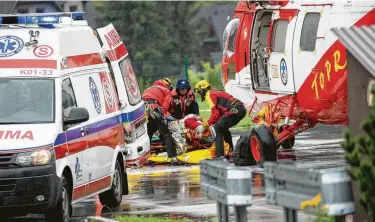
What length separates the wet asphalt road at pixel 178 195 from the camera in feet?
53.8

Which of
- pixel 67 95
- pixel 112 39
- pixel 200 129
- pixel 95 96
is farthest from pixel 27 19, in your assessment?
pixel 200 129

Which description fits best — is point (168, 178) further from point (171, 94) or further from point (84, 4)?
point (84, 4)

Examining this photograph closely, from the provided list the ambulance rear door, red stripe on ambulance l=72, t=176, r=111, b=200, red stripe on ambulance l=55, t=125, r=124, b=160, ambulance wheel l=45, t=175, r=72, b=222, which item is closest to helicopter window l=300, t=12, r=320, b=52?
the ambulance rear door

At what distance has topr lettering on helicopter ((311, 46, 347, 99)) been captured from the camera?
20.9 meters

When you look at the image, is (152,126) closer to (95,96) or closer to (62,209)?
(95,96)

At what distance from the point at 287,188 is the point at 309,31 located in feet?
35.6

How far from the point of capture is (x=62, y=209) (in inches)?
599

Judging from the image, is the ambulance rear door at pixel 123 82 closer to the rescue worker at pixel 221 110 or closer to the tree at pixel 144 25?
the rescue worker at pixel 221 110

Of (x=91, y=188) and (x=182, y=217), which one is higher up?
(x=91, y=188)

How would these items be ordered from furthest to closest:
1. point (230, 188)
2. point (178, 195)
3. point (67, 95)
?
point (178, 195) → point (67, 95) → point (230, 188)

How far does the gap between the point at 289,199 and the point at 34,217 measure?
6512 millimetres

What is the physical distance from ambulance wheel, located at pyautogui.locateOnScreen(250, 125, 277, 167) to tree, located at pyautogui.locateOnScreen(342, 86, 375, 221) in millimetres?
11391

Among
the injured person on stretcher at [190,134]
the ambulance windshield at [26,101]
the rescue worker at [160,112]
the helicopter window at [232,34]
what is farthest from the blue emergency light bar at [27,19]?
the helicopter window at [232,34]

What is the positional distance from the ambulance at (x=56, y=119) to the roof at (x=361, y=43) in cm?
477
